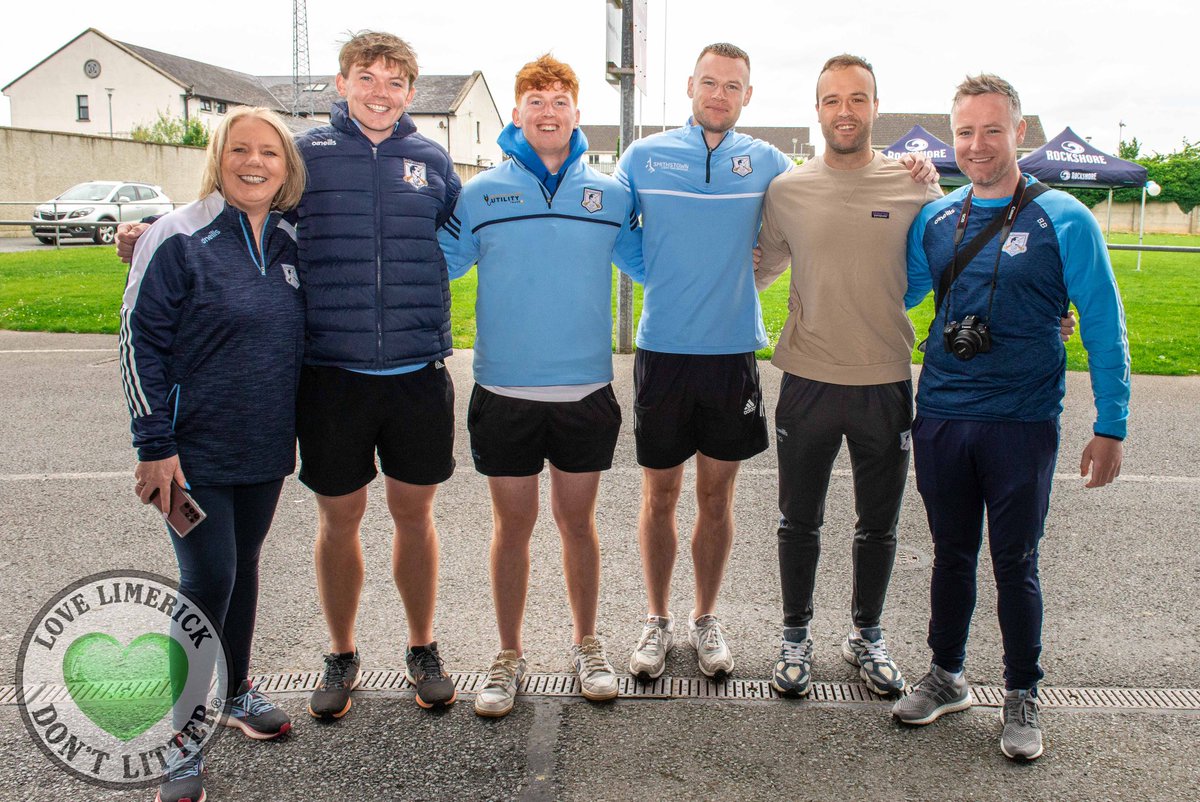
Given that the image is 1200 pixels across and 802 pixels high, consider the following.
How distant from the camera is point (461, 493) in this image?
576 centimetres

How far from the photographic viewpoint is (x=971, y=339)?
3.08m

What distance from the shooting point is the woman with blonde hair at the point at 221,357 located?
2.81m

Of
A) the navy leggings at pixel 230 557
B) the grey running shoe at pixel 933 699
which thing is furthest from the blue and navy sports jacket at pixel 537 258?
the grey running shoe at pixel 933 699

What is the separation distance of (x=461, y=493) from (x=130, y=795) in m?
3.05

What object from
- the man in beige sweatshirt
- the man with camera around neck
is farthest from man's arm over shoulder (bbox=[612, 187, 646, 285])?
the man with camera around neck

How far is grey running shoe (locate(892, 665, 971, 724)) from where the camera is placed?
3.23 meters

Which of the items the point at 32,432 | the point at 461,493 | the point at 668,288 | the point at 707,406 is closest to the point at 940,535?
the point at 707,406

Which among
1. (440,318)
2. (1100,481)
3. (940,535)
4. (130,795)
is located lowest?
(130,795)

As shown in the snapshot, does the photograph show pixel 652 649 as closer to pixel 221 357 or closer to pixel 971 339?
pixel 971 339

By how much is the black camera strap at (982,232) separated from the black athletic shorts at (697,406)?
2.64ft

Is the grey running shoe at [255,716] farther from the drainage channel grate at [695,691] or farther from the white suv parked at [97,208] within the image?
the white suv parked at [97,208]

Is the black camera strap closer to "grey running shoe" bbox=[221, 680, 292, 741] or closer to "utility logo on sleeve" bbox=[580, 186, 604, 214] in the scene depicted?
"utility logo on sleeve" bbox=[580, 186, 604, 214]

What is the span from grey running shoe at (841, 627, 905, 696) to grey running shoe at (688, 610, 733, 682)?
0.50 meters

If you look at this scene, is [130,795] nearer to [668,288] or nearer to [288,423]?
[288,423]
